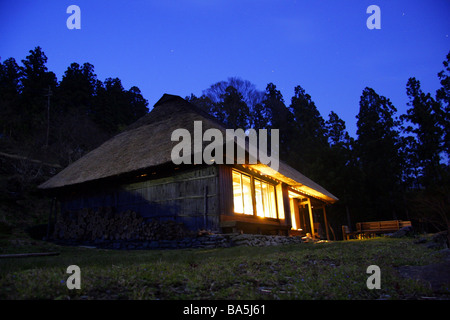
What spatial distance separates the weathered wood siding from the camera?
11930 millimetres

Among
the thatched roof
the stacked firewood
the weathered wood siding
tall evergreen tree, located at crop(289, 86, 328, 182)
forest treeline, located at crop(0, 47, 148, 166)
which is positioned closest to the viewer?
the weathered wood siding

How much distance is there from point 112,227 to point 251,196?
6.71 m

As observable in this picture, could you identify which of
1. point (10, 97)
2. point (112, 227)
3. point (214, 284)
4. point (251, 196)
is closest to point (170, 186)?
point (112, 227)

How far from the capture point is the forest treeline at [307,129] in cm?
2841

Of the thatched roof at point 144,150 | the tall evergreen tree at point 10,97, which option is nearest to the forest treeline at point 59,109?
the tall evergreen tree at point 10,97

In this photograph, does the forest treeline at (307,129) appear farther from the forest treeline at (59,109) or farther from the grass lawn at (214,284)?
the grass lawn at (214,284)

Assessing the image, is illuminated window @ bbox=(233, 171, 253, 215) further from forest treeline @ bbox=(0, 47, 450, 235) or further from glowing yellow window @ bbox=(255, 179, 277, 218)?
forest treeline @ bbox=(0, 47, 450, 235)

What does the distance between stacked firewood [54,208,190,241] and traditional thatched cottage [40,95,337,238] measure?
143 millimetres

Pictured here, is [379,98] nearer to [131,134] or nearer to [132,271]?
[131,134]

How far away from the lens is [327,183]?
1224 inches

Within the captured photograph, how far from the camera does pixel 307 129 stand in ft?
122

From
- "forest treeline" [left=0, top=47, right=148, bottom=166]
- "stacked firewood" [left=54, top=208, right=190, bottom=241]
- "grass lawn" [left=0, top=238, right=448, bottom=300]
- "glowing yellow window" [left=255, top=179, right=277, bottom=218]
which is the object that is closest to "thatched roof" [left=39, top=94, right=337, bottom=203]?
"glowing yellow window" [left=255, top=179, right=277, bottom=218]
